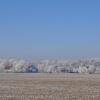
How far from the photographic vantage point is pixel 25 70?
329 feet

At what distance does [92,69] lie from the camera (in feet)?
331

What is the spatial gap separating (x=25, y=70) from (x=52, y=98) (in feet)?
239

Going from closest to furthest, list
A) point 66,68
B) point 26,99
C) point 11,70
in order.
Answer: point 26,99
point 11,70
point 66,68

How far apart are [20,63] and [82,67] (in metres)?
16.2

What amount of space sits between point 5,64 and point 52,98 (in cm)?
7569

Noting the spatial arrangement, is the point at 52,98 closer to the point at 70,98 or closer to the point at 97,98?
the point at 70,98

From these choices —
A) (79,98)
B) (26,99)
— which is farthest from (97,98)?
(26,99)

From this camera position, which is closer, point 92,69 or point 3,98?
point 3,98

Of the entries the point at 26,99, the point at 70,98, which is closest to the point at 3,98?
the point at 26,99

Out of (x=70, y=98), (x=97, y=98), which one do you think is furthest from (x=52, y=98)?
(x=97, y=98)

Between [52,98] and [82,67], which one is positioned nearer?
[52,98]

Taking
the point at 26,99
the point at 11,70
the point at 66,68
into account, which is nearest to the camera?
the point at 26,99

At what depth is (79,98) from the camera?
27.8m

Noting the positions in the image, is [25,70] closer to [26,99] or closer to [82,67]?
[82,67]
